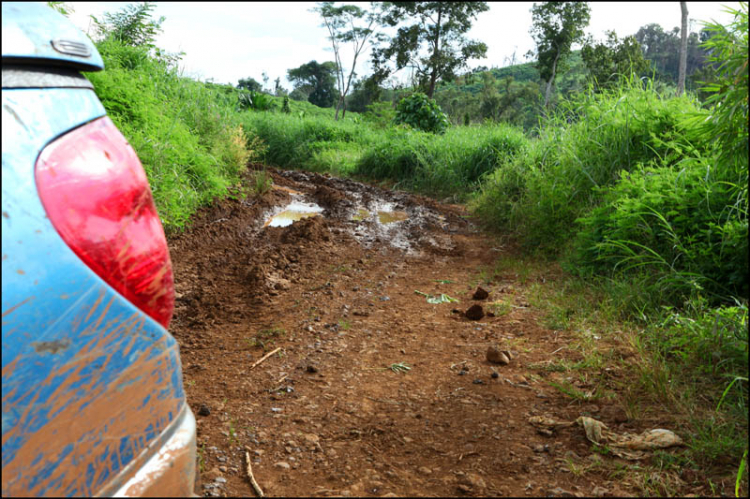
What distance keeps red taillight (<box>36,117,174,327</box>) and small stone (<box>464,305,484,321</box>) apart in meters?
2.98

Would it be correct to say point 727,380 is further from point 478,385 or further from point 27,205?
point 27,205

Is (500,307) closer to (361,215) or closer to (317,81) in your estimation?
(361,215)

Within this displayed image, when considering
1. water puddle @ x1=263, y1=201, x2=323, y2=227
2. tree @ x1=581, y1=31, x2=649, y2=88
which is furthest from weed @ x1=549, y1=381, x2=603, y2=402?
tree @ x1=581, y1=31, x2=649, y2=88

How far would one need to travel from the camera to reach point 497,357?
3.05 m

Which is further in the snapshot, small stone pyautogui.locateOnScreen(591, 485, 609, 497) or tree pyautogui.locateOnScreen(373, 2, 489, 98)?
tree pyautogui.locateOnScreen(373, 2, 489, 98)

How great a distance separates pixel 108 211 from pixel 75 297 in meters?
0.18

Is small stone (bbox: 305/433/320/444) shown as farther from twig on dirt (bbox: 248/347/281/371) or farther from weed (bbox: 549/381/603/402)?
weed (bbox: 549/381/603/402)

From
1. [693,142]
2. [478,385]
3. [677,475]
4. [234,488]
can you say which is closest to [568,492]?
[677,475]

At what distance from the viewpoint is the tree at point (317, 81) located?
59.0m

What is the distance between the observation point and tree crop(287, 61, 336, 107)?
194 ft

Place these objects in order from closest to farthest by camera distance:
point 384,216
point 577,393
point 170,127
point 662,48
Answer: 1. point 577,393
2. point 170,127
3. point 384,216
4. point 662,48

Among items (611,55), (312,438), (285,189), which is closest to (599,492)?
(312,438)

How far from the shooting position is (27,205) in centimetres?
87

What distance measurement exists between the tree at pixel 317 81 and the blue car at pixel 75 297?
196 feet
